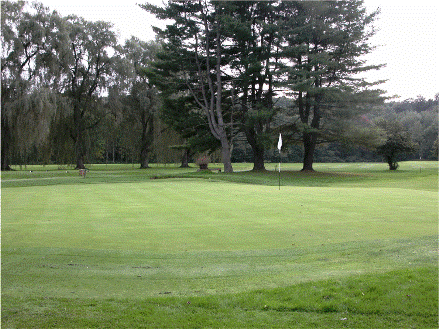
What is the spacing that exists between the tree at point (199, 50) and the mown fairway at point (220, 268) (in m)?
23.1

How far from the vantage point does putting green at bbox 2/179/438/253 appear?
661 cm

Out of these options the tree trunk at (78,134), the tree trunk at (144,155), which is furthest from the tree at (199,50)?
the tree trunk at (144,155)

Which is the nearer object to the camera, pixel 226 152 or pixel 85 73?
pixel 226 152

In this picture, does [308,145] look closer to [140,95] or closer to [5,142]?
[140,95]

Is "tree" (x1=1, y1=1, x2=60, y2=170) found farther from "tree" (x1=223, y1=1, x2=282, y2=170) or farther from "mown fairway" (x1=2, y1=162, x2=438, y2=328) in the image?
"mown fairway" (x1=2, y1=162, x2=438, y2=328)

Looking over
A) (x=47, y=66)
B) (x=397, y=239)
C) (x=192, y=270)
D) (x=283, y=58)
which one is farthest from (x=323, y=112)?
(x=192, y=270)

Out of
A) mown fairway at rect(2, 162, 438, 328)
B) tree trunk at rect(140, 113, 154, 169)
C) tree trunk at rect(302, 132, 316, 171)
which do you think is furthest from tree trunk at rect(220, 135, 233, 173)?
mown fairway at rect(2, 162, 438, 328)

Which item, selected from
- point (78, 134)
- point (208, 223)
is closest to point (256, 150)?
point (78, 134)

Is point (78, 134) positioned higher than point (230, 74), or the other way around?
point (230, 74)

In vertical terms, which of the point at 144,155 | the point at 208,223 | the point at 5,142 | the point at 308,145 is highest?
the point at 5,142

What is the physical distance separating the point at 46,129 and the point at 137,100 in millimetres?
14727

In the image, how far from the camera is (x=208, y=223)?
8125mm

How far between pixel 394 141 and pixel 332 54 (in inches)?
443

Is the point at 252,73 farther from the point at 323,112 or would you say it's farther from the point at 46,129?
the point at 46,129
